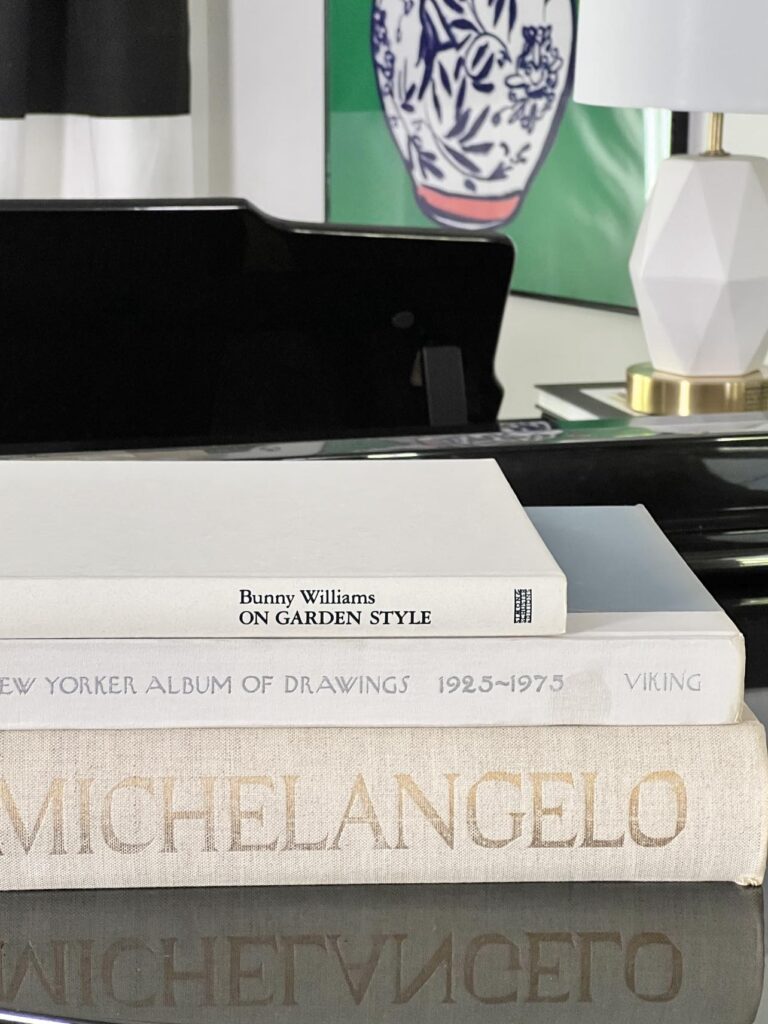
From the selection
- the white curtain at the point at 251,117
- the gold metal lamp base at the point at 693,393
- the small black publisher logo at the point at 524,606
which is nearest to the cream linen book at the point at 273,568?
the small black publisher logo at the point at 524,606

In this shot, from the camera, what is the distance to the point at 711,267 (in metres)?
1.13

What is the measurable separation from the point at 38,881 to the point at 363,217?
199cm

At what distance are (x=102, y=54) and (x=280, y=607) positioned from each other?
1.75 metres

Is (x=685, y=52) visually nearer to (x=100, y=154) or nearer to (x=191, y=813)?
(x=191, y=813)

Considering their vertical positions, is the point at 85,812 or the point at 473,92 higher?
the point at 473,92

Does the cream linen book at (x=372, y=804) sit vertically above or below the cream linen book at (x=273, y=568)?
below

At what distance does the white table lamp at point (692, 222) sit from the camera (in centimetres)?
105

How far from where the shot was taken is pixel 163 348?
98 cm

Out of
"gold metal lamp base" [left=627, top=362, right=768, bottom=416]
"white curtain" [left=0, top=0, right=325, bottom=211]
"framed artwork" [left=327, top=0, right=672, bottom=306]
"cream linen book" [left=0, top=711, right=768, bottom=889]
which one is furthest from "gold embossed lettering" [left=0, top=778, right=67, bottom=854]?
"white curtain" [left=0, top=0, right=325, bottom=211]

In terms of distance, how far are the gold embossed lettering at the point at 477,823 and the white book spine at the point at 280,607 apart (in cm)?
4

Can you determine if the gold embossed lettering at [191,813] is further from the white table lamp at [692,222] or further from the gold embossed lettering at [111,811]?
the white table lamp at [692,222]

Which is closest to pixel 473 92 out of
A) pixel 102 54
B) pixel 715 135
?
pixel 102 54

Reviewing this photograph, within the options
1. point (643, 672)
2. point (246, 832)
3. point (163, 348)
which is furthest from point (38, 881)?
point (163, 348)

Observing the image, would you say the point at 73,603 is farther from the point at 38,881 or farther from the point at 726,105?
the point at 726,105
